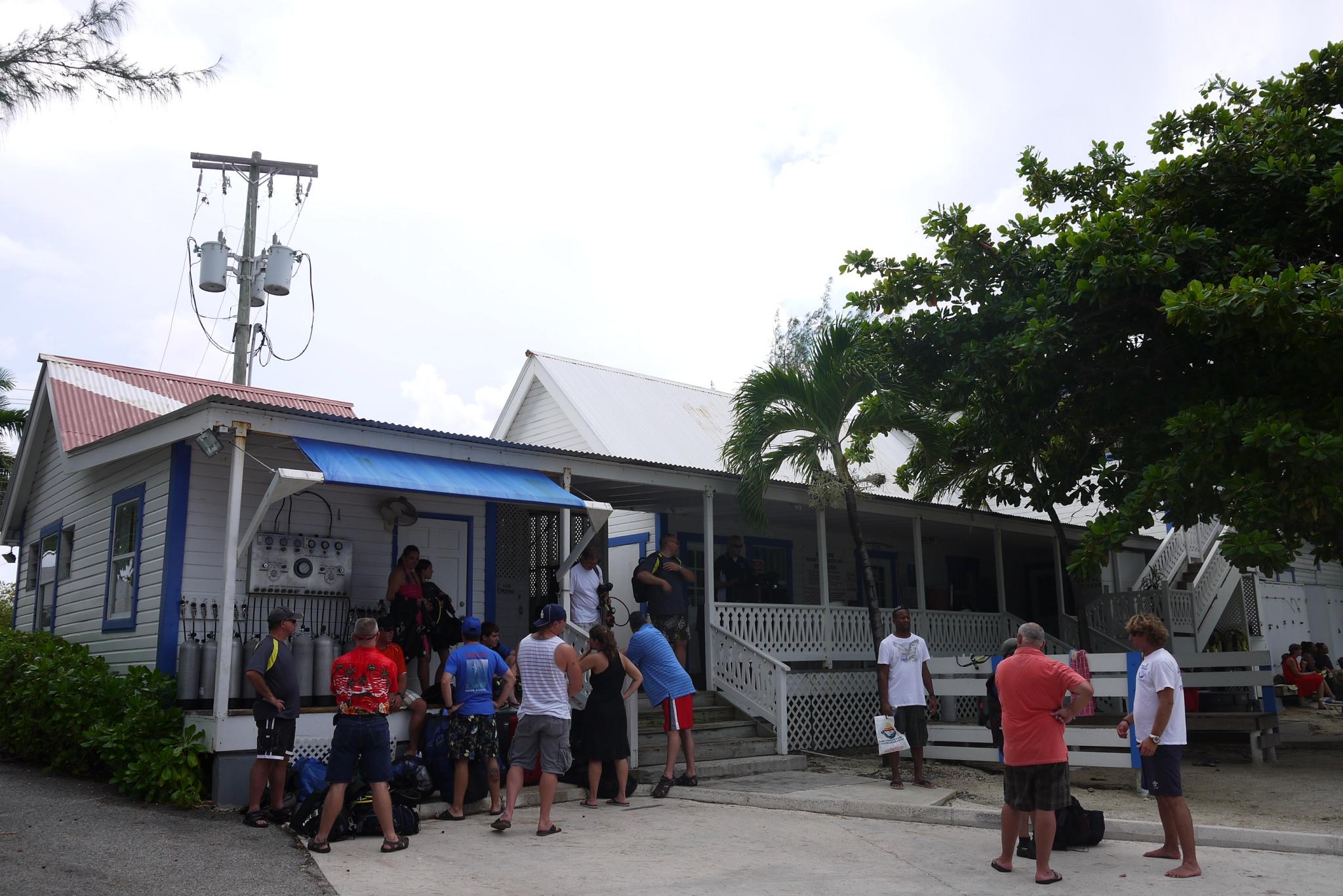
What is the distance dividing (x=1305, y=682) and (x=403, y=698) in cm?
1782

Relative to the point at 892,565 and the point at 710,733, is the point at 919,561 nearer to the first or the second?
the point at 892,565

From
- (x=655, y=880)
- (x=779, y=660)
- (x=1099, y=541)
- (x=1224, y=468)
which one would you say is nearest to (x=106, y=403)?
(x=779, y=660)

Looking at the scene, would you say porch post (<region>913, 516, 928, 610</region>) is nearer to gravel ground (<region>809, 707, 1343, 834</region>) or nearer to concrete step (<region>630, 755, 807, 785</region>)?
gravel ground (<region>809, 707, 1343, 834</region>)

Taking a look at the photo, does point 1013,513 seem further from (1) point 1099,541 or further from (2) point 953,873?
(2) point 953,873

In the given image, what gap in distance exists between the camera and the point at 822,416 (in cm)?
1350

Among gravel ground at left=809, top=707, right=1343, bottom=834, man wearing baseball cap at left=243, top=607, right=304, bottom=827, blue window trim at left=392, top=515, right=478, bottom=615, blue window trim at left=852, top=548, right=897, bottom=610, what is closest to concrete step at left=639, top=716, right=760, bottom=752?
gravel ground at left=809, top=707, right=1343, bottom=834

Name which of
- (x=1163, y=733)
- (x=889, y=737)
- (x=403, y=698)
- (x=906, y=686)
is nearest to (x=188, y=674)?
(x=403, y=698)

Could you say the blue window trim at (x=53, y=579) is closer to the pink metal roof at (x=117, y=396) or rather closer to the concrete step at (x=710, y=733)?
the pink metal roof at (x=117, y=396)

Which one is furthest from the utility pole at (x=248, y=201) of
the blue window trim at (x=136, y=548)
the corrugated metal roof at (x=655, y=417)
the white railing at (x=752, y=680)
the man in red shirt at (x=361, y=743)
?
the man in red shirt at (x=361, y=743)

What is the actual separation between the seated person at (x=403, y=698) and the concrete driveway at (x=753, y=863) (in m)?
1.28

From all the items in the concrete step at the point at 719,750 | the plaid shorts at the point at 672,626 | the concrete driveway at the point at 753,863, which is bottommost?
the concrete driveway at the point at 753,863

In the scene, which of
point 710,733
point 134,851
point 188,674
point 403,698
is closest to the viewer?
point 134,851

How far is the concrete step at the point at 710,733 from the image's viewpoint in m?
11.8

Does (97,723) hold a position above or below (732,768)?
above
